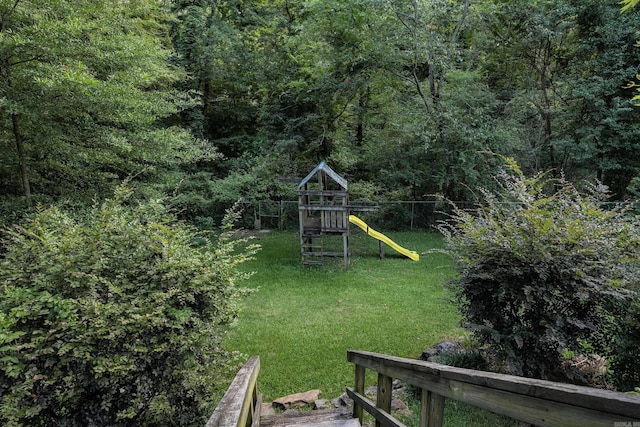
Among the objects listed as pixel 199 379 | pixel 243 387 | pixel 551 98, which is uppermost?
pixel 551 98

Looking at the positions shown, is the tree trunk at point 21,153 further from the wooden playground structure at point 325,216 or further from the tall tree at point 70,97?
the wooden playground structure at point 325,216

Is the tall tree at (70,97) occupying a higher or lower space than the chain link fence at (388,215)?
higher

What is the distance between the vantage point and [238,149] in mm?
15312

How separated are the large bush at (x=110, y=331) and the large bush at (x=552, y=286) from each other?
2.39m

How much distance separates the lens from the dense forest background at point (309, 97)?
19.0 ft

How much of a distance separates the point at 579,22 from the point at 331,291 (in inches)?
407

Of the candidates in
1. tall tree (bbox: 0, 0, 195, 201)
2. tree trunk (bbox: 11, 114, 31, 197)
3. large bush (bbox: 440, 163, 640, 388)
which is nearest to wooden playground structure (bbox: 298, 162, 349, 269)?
tall tree (bbox: 0, 0, 195, 201)

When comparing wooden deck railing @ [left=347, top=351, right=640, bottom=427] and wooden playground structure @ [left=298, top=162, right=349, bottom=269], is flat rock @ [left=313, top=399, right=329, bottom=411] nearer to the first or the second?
wooden deck railing @ [left=347, top=351, right=640, bottom=427]

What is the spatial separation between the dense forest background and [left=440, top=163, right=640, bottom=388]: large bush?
2907 millimetres

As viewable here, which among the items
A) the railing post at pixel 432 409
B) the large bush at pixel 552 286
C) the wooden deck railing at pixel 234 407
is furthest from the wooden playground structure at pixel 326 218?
the railing post at pixel 432 409

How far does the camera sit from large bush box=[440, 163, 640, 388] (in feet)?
9.86

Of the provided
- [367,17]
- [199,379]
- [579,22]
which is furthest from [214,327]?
[579,22]

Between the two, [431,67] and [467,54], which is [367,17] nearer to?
[431,67]

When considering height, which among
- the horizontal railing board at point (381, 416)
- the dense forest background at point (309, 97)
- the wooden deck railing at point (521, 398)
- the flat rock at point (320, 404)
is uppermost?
the dense forest background at point (309, 97)
